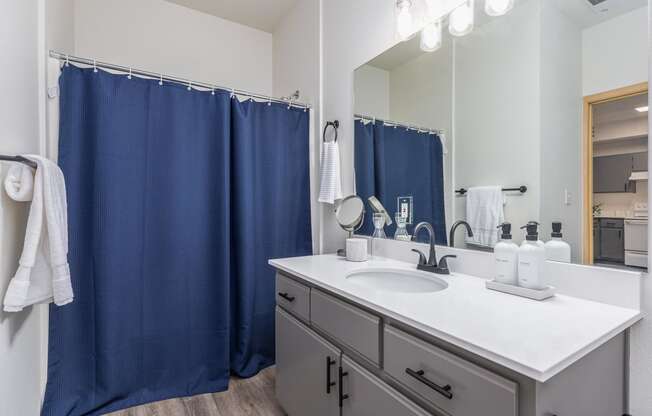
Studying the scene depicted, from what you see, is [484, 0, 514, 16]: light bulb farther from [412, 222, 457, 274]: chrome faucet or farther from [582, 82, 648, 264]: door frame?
[412, 222, 457, 274]: chrome faucet

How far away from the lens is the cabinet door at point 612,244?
2.98 ft

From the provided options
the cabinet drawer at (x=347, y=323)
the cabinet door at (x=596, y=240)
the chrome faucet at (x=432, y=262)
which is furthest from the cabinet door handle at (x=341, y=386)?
the cabinet door at (x=596, y=240)

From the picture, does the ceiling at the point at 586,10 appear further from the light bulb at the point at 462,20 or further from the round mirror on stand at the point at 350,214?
the round mirror on stand at the point at 350,214

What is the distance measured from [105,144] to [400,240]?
1677mm

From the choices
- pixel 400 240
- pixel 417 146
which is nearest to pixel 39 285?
pixel 400 240

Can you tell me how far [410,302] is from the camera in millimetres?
931

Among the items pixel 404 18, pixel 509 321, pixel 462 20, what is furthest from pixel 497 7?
pixel 509 321

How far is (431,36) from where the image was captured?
4.78 feet

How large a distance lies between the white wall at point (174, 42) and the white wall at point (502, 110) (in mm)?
2011

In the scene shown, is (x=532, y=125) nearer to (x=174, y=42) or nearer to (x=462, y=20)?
(x=462, y=20)

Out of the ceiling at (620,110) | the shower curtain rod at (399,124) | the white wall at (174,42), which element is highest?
the white wall at (174,42)

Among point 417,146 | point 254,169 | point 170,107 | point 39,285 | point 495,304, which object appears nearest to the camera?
point 495,304

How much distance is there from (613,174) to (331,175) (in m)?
1.37

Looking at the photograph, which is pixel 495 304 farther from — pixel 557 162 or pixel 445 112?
pixel 445 112
